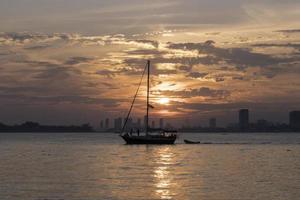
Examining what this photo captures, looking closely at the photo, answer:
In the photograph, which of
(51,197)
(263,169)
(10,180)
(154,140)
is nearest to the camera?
(51,197)

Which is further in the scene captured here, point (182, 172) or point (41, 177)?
point (182, 172)

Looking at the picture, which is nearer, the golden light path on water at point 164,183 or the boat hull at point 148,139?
the golden light path on water at point 164,183

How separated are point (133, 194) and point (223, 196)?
6672 mm

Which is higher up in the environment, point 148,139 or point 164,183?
point 148,139

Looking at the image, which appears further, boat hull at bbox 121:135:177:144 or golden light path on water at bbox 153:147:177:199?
boat hull at bbox 121:135:177:144

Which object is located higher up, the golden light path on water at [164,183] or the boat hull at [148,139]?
the boat hull at [148,139]

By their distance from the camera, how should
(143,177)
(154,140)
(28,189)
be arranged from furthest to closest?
(154,140) < (143,177) < (28,189)

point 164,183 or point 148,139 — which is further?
point 148,139

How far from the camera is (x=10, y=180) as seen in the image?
54.5m

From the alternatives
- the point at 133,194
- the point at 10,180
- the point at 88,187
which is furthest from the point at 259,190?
the point at 10,180

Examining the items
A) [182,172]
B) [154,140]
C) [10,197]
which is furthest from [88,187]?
[154,140]

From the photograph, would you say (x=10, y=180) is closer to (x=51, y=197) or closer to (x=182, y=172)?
(x=51, y=197)

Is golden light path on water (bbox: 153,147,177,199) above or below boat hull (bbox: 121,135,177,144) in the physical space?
below

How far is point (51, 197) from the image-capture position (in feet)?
139
